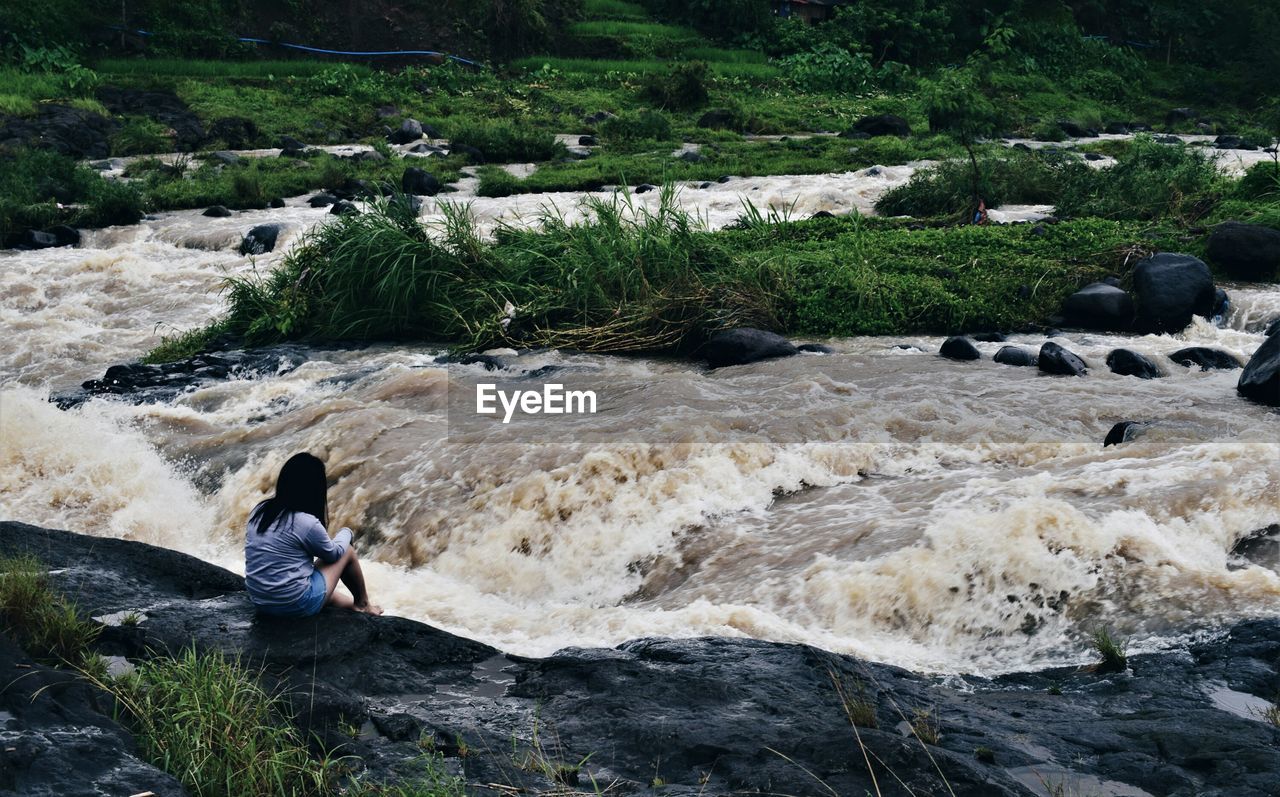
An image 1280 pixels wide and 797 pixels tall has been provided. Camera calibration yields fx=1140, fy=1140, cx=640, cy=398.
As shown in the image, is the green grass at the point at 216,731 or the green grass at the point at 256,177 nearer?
the green grass at the point at 216,731

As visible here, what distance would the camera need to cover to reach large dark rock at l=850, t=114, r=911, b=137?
26859 millimetres

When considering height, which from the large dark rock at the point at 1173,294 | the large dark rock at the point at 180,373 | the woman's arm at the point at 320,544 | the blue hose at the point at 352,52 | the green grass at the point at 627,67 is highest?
the blue hose at the point at 352,52

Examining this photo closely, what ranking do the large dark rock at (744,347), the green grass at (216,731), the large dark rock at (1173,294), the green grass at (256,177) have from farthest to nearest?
the green grass at (256,177)
the large dark rock at (1173,294)
the large dark rock at (744,347)
the green grass at (216,731)

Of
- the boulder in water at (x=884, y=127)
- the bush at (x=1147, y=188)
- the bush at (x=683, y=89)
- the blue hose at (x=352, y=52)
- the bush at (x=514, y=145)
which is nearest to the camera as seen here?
the bush at (x=1147, y=188)

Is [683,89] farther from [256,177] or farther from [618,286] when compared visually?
[618,286]

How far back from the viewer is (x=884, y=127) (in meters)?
27.0

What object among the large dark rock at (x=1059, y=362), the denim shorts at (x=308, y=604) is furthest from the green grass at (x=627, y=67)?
the denim shorts at (x=308, y=604)

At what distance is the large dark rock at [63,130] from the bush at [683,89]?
520 inches

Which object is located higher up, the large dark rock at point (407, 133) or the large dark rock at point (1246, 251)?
the large dark rock at point (407, 133)

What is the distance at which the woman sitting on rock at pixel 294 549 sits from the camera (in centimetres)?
523

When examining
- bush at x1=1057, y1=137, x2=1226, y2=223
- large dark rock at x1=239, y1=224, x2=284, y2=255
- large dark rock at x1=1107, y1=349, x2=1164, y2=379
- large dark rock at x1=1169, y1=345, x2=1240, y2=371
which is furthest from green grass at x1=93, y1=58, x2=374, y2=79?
large dark rock at x1=1169, y1=345, x2=1240, y2=371

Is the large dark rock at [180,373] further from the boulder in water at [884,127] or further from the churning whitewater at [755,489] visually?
the boulder in water at [884,127]

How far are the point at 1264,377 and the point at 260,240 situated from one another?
12.7 m

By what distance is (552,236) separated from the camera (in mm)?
12180
